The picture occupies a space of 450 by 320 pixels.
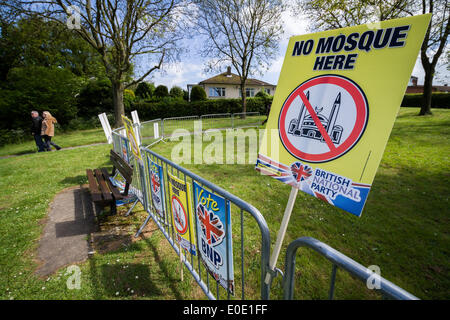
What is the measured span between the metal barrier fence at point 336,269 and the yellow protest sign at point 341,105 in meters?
0.30

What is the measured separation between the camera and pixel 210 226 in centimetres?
198

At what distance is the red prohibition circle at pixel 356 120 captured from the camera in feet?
4.39

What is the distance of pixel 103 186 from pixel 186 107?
83.7 ft

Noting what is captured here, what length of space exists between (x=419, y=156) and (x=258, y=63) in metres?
21.3

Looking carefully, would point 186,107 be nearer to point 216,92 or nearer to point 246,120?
point 246,120

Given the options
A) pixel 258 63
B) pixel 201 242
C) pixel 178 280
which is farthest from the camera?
pixel 258 63

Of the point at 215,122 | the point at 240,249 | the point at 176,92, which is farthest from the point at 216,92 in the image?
the point at 240,249

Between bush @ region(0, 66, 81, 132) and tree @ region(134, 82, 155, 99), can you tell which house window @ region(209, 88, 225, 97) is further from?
bush @ region(0, 66, 81, 132)

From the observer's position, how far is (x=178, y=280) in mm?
2781

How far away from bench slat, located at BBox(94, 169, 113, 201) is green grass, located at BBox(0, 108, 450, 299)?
24.9 inches

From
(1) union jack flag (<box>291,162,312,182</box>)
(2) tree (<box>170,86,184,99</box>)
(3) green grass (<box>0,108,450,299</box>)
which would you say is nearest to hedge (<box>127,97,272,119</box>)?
(2) tree (<box>170,86,184,99</box>)

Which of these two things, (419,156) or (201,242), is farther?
(419,156)

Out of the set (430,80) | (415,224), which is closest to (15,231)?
(415,224)

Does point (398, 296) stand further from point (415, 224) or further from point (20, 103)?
point (20, 103)
